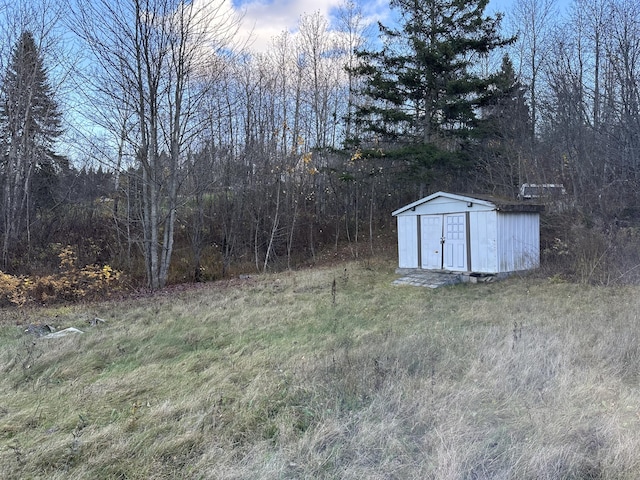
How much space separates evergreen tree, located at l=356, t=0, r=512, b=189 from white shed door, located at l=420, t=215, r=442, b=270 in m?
3.89

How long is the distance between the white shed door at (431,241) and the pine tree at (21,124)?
1130 cm

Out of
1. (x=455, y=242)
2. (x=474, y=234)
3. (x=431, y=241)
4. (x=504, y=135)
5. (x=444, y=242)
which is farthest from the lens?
(x=504, y=135)

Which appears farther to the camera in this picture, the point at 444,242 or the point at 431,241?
the point at 431,241

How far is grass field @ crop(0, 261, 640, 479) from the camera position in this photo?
2266 millimetres

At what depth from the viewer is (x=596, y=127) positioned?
11641mm

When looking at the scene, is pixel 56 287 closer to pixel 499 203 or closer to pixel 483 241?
pixel 483 241

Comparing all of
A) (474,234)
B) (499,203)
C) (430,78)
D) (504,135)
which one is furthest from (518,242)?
(430,78)

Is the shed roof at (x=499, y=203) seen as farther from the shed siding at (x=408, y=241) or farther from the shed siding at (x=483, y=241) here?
the shed siding at (x=408, y=241)

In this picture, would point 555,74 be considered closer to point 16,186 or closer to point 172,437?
point 172,437

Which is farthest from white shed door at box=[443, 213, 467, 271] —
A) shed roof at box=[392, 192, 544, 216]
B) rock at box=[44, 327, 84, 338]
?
rock at box=[44, 327, 84, 338]

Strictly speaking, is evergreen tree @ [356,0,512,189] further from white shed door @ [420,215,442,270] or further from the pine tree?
the pine tree

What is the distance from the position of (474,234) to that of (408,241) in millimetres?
2062

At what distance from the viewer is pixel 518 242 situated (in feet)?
33.0

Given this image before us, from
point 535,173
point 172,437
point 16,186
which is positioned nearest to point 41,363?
point 172,437
